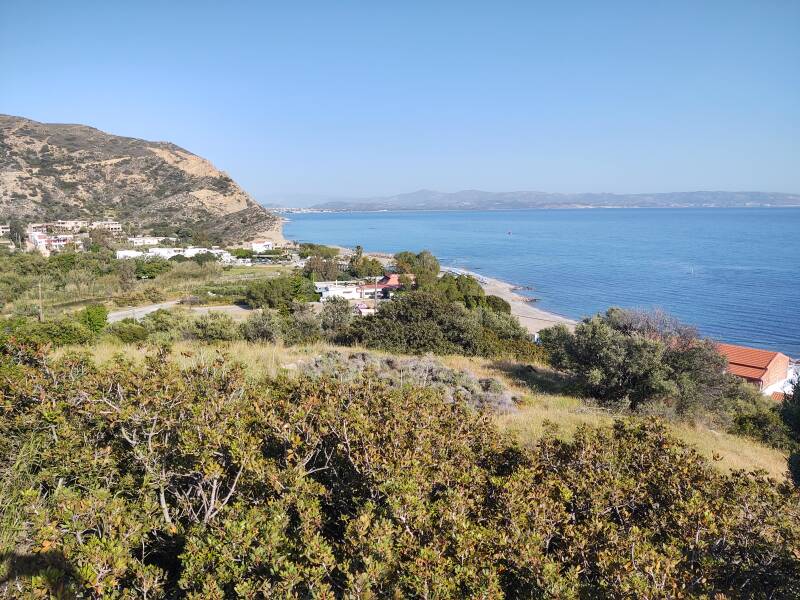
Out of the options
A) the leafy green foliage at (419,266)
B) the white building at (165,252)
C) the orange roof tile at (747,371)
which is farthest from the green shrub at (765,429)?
the white building at (165,252)

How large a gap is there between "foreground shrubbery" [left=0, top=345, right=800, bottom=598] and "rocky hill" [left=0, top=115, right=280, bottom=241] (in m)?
99.5

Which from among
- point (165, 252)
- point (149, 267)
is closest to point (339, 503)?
point (149, 267)

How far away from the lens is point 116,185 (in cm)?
11494

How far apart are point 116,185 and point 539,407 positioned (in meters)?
129

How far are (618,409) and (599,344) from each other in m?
2.41

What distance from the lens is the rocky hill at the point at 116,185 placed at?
9900 centimetres

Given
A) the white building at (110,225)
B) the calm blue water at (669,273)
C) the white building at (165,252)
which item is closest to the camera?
the calm blue water at (669,273)

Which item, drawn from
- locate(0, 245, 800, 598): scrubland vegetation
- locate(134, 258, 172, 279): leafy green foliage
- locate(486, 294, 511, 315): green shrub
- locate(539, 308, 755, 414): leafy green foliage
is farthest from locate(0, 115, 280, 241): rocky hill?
locate(0, 245, 800, 598): scrubland vegetation

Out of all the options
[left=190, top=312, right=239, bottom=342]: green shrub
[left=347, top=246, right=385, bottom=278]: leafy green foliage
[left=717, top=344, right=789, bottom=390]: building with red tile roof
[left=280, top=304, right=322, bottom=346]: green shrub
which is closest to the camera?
[left=190, top=312, right=239, bottom=342]: green shrub

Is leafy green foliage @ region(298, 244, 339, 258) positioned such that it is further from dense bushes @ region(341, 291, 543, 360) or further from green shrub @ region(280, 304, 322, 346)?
dense bushes @ region(341, 291, 543, 360)

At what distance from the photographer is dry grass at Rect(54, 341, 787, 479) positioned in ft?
26.2

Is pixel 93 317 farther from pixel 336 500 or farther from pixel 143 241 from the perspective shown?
pixel 143 241

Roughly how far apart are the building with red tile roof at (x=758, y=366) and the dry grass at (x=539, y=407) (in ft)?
59.0

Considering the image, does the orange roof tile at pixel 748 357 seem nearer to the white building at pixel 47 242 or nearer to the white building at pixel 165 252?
the white building at pixel 165 252
